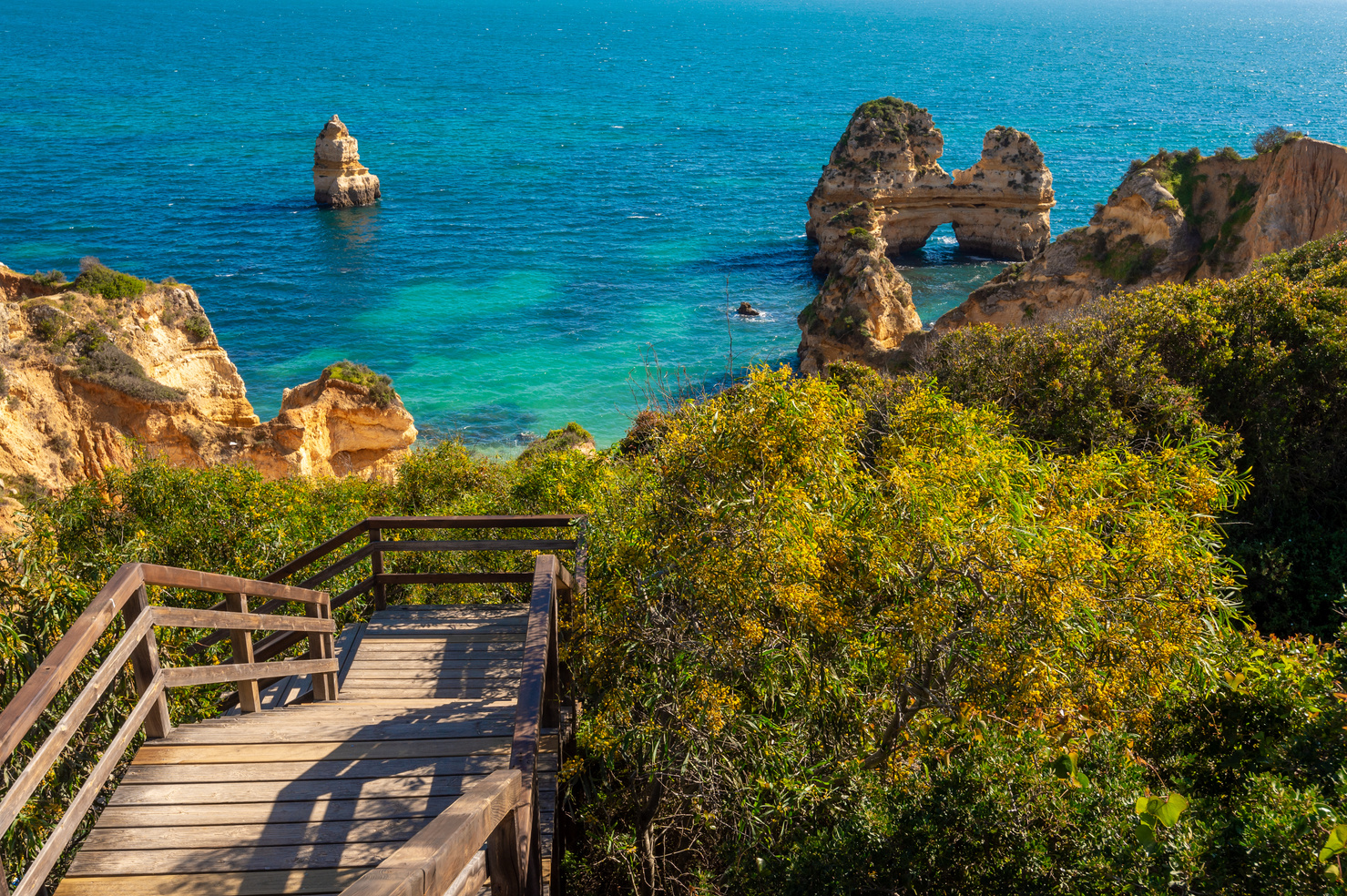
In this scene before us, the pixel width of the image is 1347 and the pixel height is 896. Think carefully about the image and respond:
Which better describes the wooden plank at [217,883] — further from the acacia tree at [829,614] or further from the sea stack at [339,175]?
the sea stack at [339,175]

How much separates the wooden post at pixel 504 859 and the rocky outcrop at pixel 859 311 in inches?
1356

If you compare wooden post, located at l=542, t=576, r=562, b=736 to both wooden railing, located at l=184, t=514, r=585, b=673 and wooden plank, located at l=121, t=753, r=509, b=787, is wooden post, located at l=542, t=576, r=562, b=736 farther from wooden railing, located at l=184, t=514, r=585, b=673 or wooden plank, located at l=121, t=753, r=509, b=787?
wooden railing, located at l=184, t=514, r=585, b=673

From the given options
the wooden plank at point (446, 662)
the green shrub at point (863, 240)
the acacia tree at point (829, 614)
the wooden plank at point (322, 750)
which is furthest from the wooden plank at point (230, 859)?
the green shrub at point (863, 240)

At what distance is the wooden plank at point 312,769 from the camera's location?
13.7 ft

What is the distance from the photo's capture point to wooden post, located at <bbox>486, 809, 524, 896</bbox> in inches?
115

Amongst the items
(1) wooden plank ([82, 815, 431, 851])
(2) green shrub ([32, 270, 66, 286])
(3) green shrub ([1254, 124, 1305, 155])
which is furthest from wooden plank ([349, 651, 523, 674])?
(3) green shrub ([1254, 124, 1305, 155])

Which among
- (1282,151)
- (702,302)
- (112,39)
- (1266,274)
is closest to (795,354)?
(702,302)

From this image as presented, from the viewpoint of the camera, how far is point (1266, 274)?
13273 mm

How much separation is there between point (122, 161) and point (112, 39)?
368 feet

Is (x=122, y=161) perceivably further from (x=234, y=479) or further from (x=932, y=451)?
(x=932, y=451)

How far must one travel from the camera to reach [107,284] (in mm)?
25438

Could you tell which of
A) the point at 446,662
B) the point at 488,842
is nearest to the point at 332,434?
the point at 446,662

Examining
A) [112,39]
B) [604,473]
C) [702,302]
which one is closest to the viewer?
[604,473]

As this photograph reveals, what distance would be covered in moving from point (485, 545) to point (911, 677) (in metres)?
4.18
